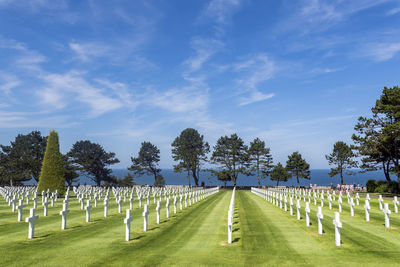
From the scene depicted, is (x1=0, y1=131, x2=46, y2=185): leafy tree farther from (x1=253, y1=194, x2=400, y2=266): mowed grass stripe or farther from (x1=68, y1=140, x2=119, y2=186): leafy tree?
(x1=253, y1=194, x2=400, y2=266): mowed grass stripe

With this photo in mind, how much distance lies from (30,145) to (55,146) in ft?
139

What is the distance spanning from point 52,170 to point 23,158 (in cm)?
3956

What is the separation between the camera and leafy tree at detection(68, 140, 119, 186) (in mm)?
83500

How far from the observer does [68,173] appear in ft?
233

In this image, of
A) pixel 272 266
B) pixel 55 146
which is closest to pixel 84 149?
pixel 55 146

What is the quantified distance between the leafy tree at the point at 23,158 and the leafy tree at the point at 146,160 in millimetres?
29464

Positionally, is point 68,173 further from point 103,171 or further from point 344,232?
point 344,232

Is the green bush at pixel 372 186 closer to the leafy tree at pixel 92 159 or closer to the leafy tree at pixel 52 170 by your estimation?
the leafy tree at pixel 52 170

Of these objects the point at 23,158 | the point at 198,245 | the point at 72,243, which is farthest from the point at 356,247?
the point at 23,158

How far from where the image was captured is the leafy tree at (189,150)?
89.0 m

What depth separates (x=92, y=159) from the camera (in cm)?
8375

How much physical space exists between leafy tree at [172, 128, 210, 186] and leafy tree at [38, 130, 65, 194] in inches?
2060

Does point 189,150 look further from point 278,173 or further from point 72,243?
point 72,243

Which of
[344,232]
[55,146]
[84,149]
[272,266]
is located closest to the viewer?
[272,266]
